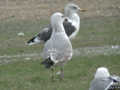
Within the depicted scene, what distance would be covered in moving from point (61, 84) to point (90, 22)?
13.2 meters

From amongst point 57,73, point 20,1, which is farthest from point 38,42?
point 20,1

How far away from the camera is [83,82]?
12.4 meters

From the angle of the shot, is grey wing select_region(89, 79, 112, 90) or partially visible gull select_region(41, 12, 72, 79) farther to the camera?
partially visible gull select_region(41, 12, 72, 79)

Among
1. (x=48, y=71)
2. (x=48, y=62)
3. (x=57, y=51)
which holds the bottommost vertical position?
(x=48, y=71)

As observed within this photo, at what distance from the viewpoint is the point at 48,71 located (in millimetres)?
14359

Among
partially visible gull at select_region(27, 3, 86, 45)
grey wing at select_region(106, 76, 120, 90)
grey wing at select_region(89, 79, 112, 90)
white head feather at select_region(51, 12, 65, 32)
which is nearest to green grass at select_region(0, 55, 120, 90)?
white head feather at select_region(51, 12, 65, 32)

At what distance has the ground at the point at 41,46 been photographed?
1301 cm

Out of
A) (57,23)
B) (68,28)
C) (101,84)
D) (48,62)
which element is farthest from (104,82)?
(68,28)

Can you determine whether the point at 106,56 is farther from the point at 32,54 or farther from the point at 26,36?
the point at 26,36

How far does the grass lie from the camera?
1253cm

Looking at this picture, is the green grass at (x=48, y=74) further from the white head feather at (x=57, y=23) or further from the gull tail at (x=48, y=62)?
the white head feather at (x=57, y=23)

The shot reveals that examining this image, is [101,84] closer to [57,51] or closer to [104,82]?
[104,82]

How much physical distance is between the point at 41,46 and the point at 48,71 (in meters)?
5.69

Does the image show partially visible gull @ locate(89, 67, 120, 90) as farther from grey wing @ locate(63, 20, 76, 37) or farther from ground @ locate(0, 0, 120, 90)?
grey wing @ locate(63, 20, 76, 37)
